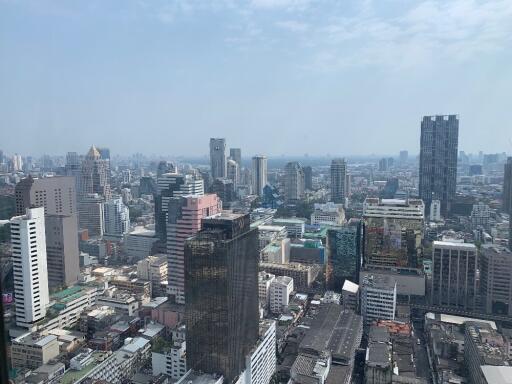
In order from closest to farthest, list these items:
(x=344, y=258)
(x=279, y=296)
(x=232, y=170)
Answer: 1. (x=279, y=296)
2. (x=344, y=258)
3. (x=232, y=170)

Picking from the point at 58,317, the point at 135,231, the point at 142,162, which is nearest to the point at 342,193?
the point at 142,162

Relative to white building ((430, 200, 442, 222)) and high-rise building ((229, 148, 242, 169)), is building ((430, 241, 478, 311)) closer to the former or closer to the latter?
white building ((430, 200, 442, 222))

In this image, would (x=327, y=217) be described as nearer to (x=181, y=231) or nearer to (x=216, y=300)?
(x=181, y=231)

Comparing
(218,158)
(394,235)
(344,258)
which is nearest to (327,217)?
(344,258)

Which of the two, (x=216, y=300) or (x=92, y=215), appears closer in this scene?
(x=216, y=300)

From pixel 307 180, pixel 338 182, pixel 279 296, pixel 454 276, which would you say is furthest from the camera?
pixel 307 180

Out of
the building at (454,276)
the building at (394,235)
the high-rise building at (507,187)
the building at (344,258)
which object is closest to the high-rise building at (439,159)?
the high-rise building at (507,187)

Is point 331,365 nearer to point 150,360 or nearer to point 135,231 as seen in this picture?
point 150,360
